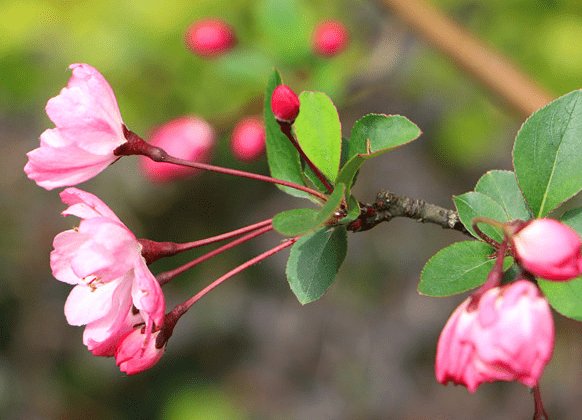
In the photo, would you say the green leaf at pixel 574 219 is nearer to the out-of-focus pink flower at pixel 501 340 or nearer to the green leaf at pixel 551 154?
the green leaf at pixel 551 154

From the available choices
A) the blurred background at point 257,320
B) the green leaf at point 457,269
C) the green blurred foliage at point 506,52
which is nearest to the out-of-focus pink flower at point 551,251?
the green leaf at point 457,269

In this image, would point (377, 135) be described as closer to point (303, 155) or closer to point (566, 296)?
point (303, 155)

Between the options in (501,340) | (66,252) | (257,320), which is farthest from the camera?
(257,320)

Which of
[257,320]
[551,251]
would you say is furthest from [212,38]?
[257,320]

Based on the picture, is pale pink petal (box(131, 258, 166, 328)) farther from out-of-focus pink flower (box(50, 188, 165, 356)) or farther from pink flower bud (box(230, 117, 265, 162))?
pink flower bud (box(230, 117, 265, 162))

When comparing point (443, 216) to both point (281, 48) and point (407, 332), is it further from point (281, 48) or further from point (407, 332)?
point (407, 332)
